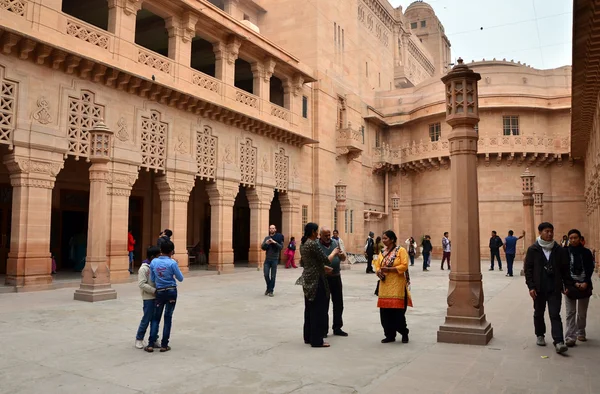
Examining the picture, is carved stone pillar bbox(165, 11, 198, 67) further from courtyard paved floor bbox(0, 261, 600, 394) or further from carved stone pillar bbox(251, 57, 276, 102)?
courtyard paved floor bbox(0, 261, 600, 394)

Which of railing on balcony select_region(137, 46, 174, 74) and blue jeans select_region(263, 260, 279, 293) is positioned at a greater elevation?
railing on balcony select_region(137, 46, 174, 74)

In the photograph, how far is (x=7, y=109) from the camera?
39.0 feet

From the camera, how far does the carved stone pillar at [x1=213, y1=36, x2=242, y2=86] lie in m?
19.0

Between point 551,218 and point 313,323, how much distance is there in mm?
26671

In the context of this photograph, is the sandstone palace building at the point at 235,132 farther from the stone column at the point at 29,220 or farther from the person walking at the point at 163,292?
the person walking at the point at 163,292

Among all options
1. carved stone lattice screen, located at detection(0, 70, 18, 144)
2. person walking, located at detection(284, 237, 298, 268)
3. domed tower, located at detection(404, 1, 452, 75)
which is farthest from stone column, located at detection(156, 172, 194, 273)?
domed tower, located at detection(404, 1, 452, 75)

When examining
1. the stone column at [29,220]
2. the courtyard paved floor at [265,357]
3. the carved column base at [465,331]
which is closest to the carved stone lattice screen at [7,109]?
the stone column at [29,220]

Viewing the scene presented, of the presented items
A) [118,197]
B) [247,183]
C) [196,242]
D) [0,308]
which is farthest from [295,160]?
[0,308]

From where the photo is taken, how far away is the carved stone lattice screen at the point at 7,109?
461 inches

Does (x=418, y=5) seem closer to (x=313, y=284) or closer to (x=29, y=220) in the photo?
(x=29, y=220)

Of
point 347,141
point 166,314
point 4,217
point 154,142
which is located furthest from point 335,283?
point 347,141

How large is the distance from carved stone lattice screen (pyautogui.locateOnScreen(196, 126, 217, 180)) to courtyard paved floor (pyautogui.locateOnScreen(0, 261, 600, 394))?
8949mm

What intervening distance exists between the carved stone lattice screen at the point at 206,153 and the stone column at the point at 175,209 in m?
1.12

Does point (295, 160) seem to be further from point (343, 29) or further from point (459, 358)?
point (459, 358)
